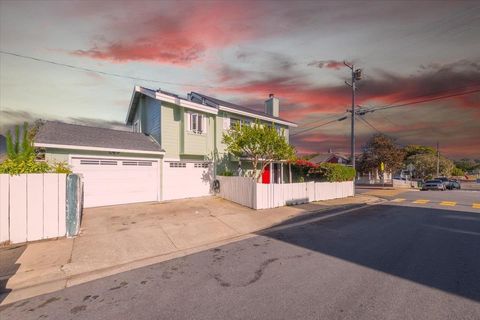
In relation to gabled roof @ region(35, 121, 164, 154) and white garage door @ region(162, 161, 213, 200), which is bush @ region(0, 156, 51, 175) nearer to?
gabled roof @ region(35, 121, 164, 154)

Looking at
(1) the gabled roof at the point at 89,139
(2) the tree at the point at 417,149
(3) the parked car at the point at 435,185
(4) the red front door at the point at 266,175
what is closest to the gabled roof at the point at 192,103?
(1) the gabled roof at the point at 89,139

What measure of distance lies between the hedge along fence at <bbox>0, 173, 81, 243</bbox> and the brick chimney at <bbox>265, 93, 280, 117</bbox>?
1976 cm

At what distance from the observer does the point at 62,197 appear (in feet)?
24.1

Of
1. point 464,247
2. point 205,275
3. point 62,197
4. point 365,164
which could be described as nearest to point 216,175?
point 62,197

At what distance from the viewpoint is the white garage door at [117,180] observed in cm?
1183

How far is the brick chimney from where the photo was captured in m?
24.3

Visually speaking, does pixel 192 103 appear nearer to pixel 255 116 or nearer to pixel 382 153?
pixel 255 116

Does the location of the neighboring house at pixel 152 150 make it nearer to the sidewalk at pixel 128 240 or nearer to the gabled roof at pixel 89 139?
the gabled roof at pixel 89 139

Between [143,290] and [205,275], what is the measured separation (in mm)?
1234

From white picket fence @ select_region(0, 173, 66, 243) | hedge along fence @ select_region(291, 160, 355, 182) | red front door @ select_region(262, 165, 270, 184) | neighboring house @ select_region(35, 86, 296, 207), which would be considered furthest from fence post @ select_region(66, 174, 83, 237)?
hedge along fence @ select_region(291, 160, 355, 182)

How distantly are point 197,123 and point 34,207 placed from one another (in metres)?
10.4

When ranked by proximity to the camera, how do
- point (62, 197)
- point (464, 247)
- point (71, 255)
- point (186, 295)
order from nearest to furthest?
1. point (186, 295)
2. point (71, 255)
3. point (464, 247)
4. point (62, 197)

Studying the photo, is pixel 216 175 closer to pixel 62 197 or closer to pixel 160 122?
pixel 160 122

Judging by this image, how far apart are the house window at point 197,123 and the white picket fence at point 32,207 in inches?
362
